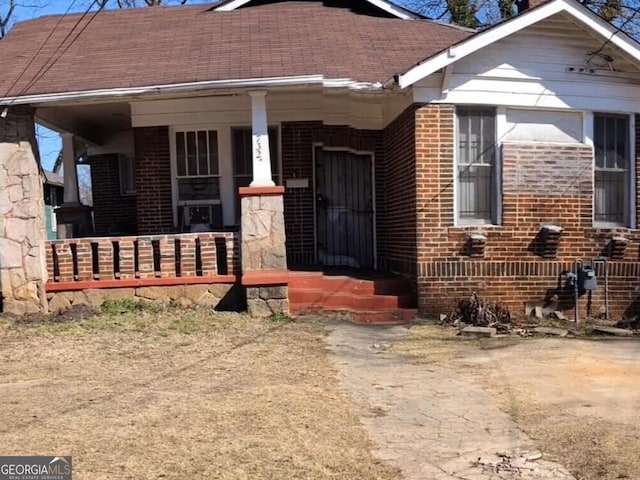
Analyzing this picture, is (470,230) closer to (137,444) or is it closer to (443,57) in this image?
(443,57)

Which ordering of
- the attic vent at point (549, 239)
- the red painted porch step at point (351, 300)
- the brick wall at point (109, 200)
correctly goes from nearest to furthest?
the red painted porch step at point (351, 300) → the attic vent at point (549, 239) → the brick wall at point (109, 200)

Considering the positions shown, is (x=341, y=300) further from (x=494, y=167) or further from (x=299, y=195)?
(x=494, y=167)

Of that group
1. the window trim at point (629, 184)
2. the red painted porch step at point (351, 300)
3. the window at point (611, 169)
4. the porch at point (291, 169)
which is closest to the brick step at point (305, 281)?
the red painted porch step at point (351, 300)

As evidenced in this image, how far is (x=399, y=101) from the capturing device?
971 cm

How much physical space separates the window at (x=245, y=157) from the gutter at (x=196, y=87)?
2586 mm

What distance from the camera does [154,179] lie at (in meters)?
11.2

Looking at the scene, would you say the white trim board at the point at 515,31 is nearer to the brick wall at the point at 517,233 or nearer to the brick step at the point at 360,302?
the brick wall at the point at 517,233

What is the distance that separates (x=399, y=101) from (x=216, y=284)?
3.97m

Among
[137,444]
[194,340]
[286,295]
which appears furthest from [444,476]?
[286,295]

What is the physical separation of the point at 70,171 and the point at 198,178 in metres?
3.22

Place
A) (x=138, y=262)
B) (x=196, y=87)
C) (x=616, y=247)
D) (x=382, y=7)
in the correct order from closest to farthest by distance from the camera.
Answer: (x=196, y=87)
(x=138, y=262)
(x=616, y=247)
(x=382, y=7)

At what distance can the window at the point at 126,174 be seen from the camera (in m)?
14.5

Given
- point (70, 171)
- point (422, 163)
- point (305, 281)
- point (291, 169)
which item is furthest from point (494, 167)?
point (70, 171)

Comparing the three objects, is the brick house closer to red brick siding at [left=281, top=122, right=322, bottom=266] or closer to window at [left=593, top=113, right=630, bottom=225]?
window at [left=593, top=113, right=630, bottom=225]
